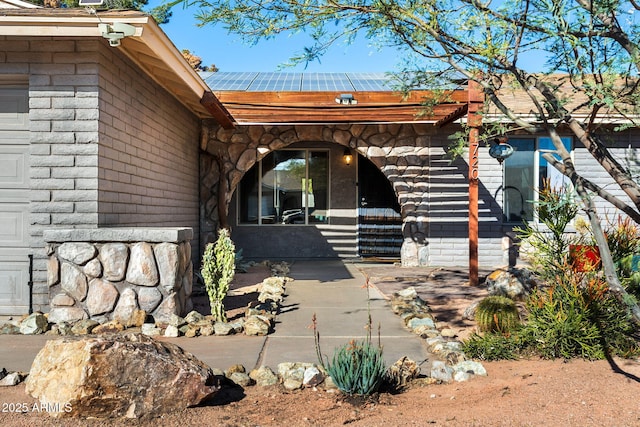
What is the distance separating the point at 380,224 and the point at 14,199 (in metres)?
8.35

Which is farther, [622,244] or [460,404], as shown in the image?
[622,244]

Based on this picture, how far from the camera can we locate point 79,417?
306 centimetres

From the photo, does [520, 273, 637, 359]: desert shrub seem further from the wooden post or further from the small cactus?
the wooden post

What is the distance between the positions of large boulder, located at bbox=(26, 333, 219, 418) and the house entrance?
934 cm

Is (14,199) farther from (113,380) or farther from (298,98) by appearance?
(298,98)

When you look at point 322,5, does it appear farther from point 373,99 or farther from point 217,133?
point 217,133

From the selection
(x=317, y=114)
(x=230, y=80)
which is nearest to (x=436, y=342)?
(x=317, y=114)

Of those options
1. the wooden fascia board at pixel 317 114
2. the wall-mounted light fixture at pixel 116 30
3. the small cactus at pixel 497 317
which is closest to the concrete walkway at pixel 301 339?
the small cactus at pixel 497 317

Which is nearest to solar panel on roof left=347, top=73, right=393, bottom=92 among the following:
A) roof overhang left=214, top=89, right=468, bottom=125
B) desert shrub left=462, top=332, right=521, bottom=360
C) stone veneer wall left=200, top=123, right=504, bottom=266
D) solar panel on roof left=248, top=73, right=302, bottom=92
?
roof overhang left=214, top=89, right=468, bottom=125

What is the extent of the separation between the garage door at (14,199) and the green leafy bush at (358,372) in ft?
13.3

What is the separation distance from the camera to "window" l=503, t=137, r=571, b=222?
10797mm

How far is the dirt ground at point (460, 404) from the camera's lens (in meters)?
3.04

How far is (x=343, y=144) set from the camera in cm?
1063

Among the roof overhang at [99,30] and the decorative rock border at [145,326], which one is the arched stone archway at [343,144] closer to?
the roof overhang at [99,30]
